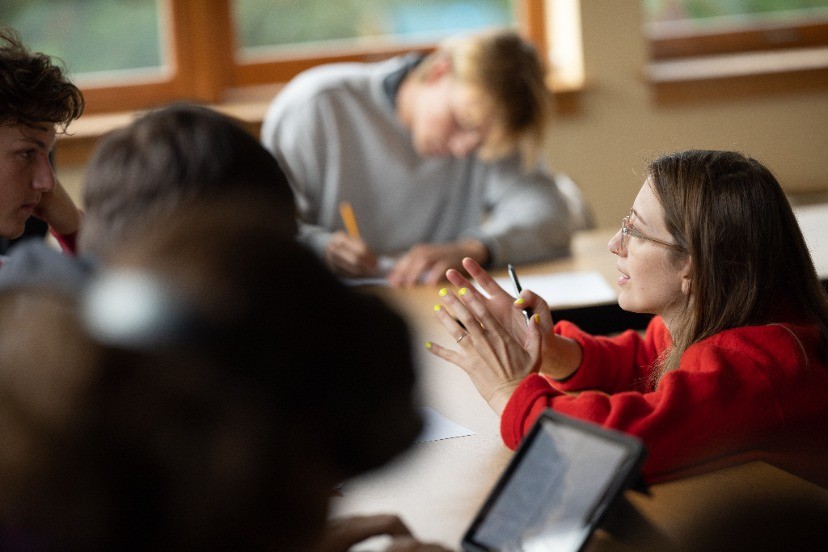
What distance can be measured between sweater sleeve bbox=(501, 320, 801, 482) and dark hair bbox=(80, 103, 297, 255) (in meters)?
0.40

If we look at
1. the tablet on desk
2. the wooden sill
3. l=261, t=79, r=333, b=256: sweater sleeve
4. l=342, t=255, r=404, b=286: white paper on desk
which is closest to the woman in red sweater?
the tablet on desk

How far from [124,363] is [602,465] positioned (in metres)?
0.40

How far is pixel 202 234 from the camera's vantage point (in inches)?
23.3

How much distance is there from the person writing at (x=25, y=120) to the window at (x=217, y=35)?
179cm

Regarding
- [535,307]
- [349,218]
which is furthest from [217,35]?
[535,307]

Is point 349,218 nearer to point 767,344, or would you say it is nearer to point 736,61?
point 767,344

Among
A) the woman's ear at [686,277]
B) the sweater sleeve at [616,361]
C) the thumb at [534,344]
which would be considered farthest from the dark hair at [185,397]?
the sweater sleeve at [616,361]

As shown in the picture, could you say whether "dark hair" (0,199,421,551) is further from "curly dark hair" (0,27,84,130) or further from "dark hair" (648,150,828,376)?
"curly dark hair" (0,27,84,130)

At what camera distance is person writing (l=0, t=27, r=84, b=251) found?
1.41 metres

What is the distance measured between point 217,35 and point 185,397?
3.02 m

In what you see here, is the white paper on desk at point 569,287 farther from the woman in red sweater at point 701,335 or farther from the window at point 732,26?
the window at point 732,26

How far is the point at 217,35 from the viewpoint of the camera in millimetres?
3385

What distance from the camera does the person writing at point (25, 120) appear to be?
4.63 feet

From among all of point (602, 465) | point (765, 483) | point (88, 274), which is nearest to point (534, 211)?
point (765, 483)
